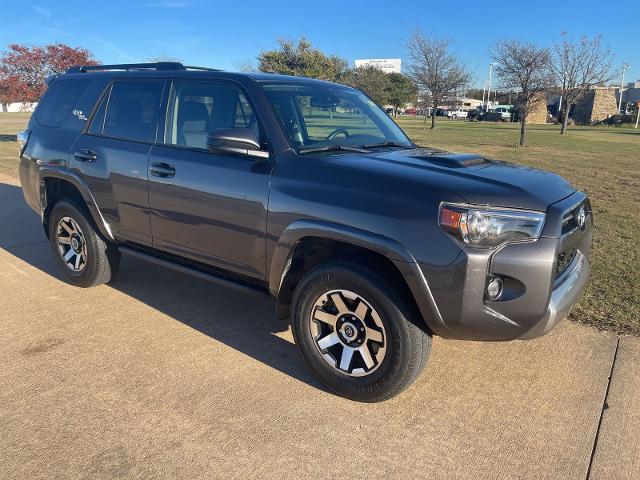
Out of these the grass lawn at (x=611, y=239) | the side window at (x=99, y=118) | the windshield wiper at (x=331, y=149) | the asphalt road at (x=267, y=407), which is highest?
the side window at (x=99, y=118)

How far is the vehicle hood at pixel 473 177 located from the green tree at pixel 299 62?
28.8 metres

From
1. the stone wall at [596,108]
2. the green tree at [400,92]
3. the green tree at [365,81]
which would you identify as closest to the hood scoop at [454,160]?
the green tree at [365,81]

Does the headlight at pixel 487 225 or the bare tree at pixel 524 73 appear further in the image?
the bare tree at pixel 524 73

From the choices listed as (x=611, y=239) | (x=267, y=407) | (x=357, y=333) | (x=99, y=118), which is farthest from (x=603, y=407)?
(x=99, y=118)

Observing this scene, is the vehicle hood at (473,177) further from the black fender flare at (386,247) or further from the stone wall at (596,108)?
the stone wall at (596,108)

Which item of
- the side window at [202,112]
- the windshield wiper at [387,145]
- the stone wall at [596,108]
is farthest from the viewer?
the stone wall at [596,108]

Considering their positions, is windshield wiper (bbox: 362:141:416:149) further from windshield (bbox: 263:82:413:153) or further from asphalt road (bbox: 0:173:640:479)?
asphalt road (bbox: 0:173:640:479)

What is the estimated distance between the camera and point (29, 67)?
66.7ft

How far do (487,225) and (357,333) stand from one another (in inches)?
38.4

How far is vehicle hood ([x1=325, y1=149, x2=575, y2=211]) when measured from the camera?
279 cm

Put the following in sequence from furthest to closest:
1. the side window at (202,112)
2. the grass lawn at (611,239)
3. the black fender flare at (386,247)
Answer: the grass lawn at (611,239) < the side window at (202,112) < the black fender flare at (386,247)

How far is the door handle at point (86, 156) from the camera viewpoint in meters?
4.42

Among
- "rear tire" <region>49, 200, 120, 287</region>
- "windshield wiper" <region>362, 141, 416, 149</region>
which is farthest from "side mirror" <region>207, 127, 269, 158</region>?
"rear tire" <region>49, 200, 120, 287</region>

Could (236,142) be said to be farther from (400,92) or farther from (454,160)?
(400,92)
